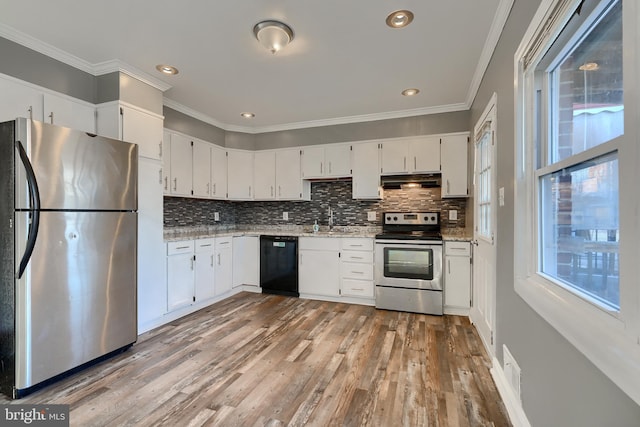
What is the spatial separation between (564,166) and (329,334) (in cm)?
234

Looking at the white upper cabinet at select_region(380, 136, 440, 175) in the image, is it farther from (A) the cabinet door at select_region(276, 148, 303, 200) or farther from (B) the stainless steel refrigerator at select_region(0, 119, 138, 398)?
(B) the stainless steel refrigerator at select_region(0, 119, 138, 398)

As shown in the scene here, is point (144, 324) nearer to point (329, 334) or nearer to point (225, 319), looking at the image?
point (225, 319)

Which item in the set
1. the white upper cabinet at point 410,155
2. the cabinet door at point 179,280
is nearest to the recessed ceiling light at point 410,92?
the white upper cabinet at point 410,155

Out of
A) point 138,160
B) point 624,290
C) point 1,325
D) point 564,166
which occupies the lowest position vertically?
point 1,325

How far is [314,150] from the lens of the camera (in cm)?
425

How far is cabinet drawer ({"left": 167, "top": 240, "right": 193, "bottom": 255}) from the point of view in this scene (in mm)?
3152

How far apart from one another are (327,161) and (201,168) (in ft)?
5.61

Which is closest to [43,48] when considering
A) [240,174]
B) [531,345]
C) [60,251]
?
[60,251]

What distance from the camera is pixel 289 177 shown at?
440 cm

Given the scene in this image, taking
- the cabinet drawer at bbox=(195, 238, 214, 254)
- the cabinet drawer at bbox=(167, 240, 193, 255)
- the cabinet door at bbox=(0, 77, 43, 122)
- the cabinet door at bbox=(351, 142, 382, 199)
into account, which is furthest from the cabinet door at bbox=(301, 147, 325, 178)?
the cabinet door at bbox=(0, 77, 43, 122)

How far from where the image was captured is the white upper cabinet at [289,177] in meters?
4.35

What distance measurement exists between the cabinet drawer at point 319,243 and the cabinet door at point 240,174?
1182 millimetres

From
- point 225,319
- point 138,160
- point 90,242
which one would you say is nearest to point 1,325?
point 90,242

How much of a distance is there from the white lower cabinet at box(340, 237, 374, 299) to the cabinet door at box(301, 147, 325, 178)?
1048 mm
